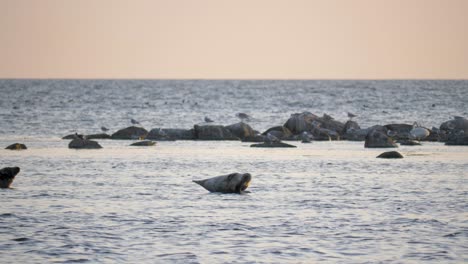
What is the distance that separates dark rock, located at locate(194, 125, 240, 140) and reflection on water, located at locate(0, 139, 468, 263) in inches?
519

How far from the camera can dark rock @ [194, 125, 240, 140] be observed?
52.5 metres

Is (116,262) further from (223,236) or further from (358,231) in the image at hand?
(358,231)

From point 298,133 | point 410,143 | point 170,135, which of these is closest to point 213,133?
point 170,135

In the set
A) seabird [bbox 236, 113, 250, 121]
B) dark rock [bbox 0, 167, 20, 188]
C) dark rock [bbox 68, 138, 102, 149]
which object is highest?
seabird [bbox 236, 113, 250, 121]

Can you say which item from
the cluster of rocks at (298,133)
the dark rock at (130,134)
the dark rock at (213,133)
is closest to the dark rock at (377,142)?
the cluster of rocks at (298,133)

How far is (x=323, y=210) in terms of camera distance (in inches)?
911

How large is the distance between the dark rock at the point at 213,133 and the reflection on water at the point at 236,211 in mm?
Result: 13185

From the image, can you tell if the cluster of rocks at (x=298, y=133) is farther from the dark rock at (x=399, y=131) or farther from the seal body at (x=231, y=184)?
the seal body at (x=231, y=184)

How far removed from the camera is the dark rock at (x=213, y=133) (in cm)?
5247

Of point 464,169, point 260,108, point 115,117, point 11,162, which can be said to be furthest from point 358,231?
point 260,108

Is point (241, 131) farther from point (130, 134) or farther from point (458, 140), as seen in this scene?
point (458, 140)

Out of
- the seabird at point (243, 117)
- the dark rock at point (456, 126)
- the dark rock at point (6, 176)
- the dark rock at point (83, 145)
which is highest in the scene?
the seabird at point (243, 117)

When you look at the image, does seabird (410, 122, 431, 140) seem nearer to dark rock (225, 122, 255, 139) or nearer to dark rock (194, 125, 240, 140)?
dark rock (225, 122, 255, 139)

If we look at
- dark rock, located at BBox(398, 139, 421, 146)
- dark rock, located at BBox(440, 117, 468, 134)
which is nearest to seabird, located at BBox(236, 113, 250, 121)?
dark rock, located at BBox(440, 117, 468, 134)
